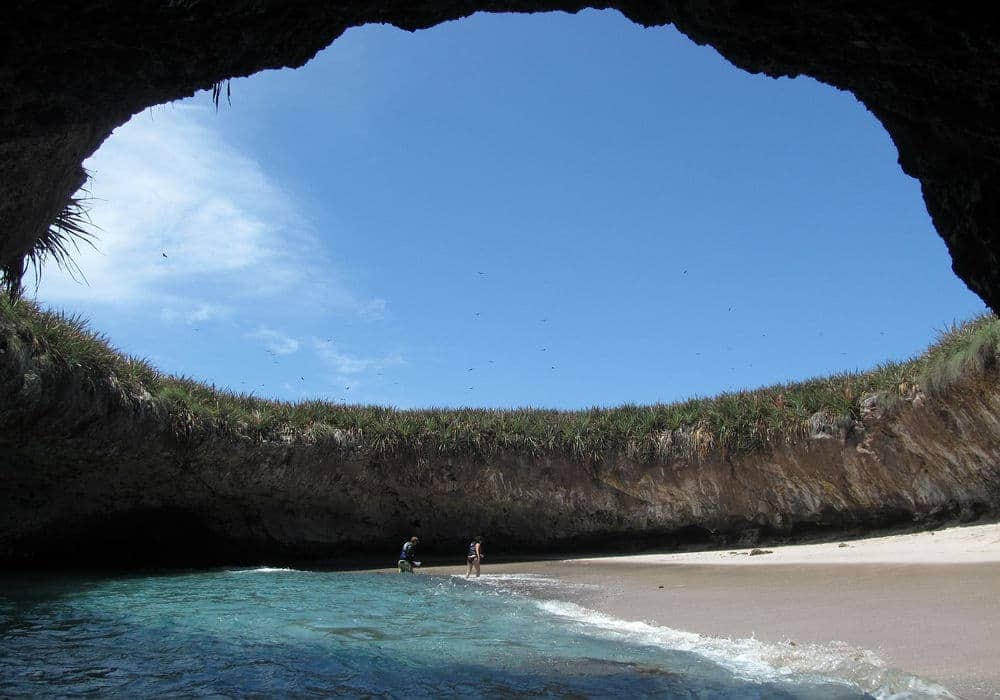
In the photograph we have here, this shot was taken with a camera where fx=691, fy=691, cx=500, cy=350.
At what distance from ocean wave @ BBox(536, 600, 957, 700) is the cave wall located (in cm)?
256

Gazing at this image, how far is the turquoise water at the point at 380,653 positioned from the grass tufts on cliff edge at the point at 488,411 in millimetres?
4062

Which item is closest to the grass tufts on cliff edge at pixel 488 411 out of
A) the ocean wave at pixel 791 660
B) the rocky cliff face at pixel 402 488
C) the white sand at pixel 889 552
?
the rocky cliff face at pixel 402 488

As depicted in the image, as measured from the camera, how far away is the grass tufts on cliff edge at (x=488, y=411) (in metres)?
11.9

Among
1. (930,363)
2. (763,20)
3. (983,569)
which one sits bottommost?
(983,569)

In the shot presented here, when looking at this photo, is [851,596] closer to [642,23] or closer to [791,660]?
[791,660]

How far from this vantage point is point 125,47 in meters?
3.11

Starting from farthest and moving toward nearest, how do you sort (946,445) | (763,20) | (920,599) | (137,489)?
(137,489) → (946,445) → (920,599) → (763,20)

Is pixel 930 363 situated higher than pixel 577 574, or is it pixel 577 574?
pixel 930 363

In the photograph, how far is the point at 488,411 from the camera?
19500mm

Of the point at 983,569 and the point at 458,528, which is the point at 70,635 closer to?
the point at 983,569

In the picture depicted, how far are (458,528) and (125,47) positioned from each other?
1677 centimetres

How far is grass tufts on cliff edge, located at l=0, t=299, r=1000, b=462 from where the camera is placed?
1192 centimetres

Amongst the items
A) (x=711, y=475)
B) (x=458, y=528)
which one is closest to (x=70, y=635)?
(x=458, y=528)

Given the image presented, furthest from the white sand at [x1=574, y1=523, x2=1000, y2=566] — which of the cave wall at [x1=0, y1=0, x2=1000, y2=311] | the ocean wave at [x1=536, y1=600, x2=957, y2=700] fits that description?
the cave wall at [x1=0, y1=0, x2=1000, y2=311]
